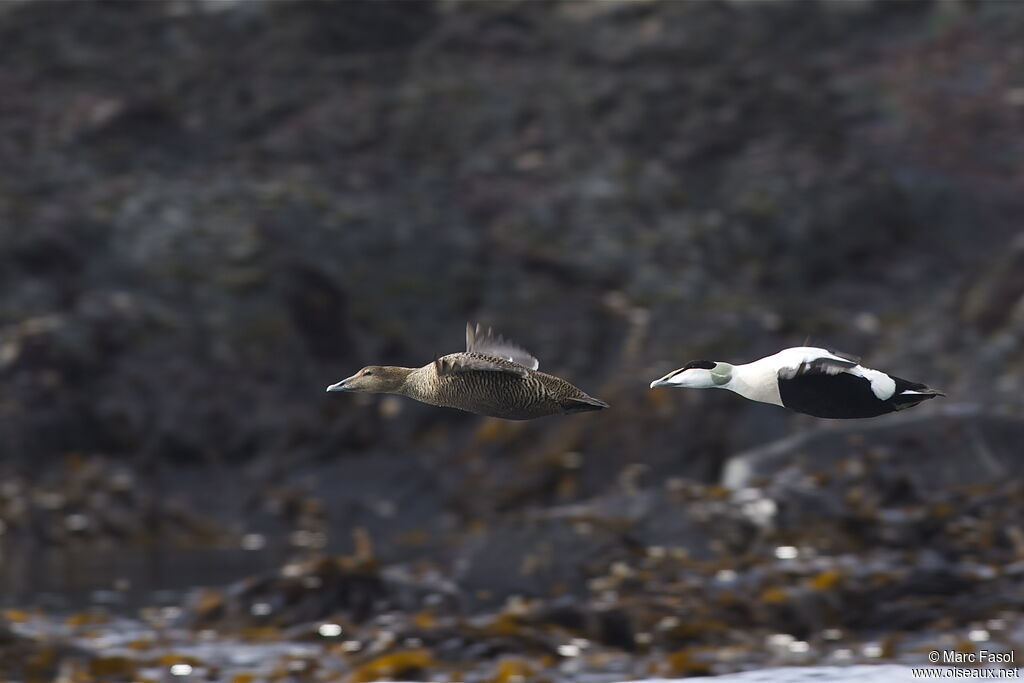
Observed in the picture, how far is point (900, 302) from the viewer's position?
1909 cm

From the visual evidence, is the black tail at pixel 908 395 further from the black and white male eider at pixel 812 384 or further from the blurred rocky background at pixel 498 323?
the blurred rocky background at pixel 498 323

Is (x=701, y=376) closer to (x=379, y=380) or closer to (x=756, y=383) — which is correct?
(x=756, y=383)

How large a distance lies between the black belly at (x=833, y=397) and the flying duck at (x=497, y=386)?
1.11 feet

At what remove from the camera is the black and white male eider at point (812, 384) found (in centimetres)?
236

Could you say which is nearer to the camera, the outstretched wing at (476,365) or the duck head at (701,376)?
the duck head at (701,376)

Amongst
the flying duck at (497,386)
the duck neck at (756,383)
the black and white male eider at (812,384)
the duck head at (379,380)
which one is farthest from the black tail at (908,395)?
the duck head at (379,380)

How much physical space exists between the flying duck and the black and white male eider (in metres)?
0.20

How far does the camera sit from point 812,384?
2.43 meters

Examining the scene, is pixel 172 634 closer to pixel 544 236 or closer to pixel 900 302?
pixel 544 236

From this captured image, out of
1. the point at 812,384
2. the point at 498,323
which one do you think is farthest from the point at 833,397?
the point at 498,323

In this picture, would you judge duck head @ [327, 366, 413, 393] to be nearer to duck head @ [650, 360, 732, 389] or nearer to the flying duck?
the flying duck

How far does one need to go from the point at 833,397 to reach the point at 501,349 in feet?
2.04

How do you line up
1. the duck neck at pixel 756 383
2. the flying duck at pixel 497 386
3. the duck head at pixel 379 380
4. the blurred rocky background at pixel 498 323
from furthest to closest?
the blurred rocky background at pixel 498 323 < the duck head at pixel 379 380 < the flying duck at pixel 497 386 < the duck neck at pixel 756 383

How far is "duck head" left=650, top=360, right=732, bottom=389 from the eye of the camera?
235 centimetres
